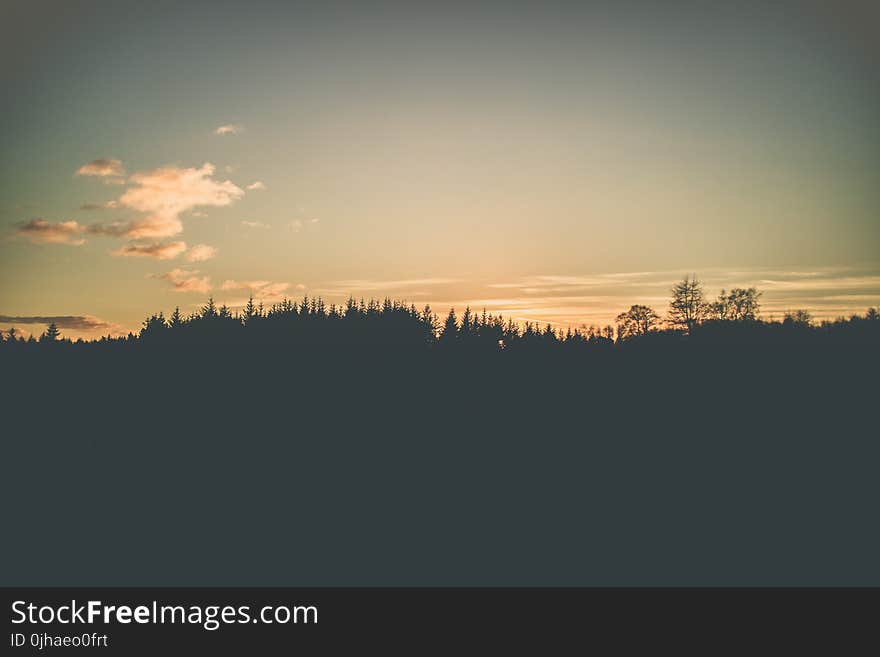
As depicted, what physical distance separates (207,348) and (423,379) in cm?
6528

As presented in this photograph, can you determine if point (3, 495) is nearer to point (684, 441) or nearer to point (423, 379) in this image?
point (423, 379)

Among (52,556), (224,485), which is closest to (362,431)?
(224,485)

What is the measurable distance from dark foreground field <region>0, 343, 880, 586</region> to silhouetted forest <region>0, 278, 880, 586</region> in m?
0.38
